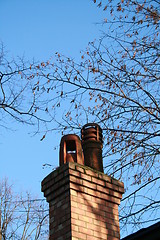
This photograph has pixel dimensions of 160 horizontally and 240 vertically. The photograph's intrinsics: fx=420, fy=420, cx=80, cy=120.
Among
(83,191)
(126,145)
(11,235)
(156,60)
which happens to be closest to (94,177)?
(83,191)

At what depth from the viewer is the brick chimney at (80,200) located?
5.49 meters

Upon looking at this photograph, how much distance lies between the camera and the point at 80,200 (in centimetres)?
566

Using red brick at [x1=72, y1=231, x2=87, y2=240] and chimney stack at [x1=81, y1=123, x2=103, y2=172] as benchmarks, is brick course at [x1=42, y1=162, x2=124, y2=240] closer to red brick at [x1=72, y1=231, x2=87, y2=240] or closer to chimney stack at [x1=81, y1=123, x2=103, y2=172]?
red brick at [x1=72, y1=231, x2=87, y2=240]

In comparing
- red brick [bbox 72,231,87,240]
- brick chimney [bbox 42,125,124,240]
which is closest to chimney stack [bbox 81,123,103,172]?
brick chimney [bbox 42,125,124,240]

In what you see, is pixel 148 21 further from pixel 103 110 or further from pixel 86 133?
pixel 86 133

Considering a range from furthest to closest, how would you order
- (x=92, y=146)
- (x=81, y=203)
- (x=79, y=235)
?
(x=92, y=146) → (x=81, y=203) → (x=79, y=235)

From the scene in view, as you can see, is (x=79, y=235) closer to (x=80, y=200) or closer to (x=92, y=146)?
(x=80, y=200)

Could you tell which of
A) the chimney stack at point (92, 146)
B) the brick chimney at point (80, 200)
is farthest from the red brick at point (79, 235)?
the chimney stack at point (92, 146)

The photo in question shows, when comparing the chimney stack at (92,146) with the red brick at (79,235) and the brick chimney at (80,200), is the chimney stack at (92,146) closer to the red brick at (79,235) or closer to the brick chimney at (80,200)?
the brick chimney at (80,200)

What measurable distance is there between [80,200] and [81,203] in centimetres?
4

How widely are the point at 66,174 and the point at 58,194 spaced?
34cm

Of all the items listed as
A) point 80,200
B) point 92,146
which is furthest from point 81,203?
point 92,146

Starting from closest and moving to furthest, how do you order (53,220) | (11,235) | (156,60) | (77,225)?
1. (77,225)
2. (53,220)
3. (156,60)
4. (11,235)

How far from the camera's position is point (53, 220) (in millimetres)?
5785
